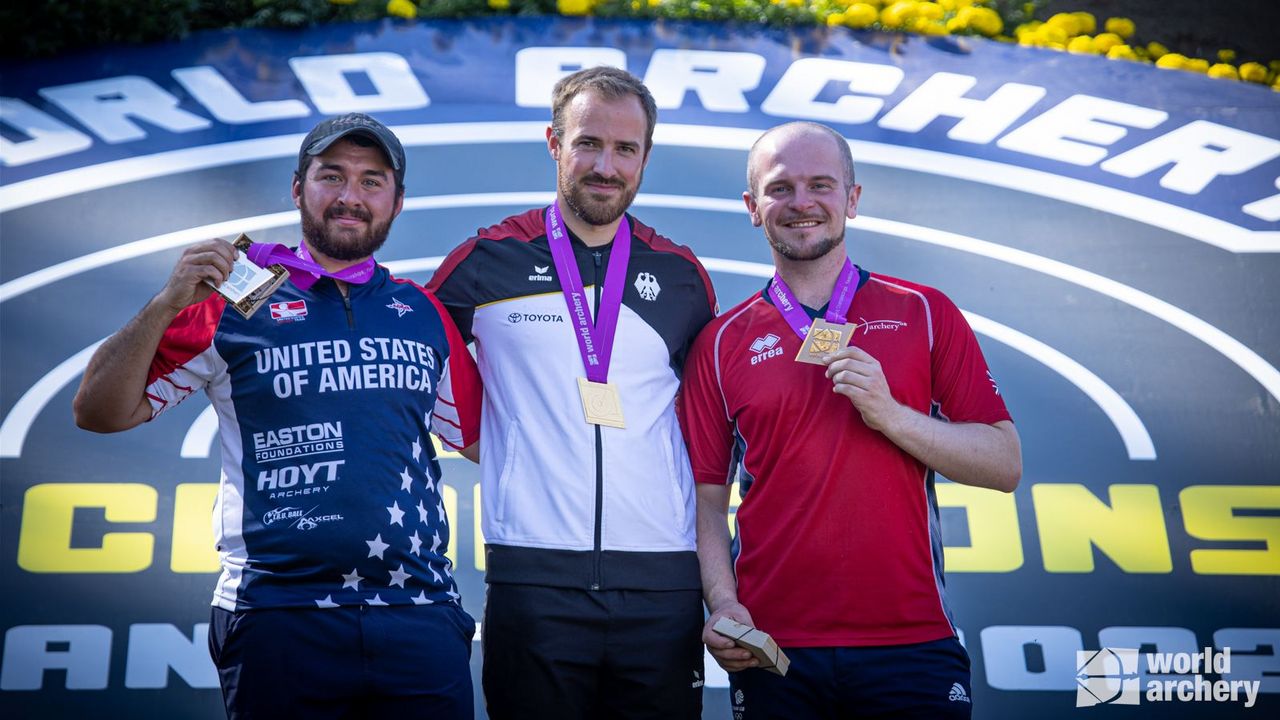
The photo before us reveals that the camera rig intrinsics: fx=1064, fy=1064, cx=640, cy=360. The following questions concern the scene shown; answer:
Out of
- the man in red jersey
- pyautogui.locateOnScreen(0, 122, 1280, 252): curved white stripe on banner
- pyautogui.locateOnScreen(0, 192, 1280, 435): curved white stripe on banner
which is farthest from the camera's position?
pyautogui.locateOnScreen(0, 122, 1280, 252): curved white stripe on banner

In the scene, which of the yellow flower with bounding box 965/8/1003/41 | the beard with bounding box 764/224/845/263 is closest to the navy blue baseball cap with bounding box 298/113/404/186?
the beard with bounding box 764/224/845/263

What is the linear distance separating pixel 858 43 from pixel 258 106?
2.46m

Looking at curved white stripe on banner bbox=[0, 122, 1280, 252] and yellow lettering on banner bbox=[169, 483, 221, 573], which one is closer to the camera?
yellow lettering on banner bbox=[169, 483, 221, 573]

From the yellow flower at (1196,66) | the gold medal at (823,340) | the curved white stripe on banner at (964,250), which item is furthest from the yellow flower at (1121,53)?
the gold medal at (823,340)

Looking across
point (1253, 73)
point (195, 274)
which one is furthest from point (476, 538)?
point (1253, 73)

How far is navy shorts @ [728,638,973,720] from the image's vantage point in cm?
213

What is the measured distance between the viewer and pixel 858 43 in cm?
448

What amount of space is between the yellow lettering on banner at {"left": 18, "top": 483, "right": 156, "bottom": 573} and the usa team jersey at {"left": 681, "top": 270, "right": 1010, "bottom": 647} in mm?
2132

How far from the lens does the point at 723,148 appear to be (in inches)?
165

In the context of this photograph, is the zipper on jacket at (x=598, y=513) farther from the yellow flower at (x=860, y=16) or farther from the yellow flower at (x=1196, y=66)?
the yellow flower at (x=1196, y=66)

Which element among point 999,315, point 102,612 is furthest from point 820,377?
point 102,612

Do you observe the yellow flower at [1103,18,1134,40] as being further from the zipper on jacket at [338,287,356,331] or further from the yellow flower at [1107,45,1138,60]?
the zipper on jacket at [338,287,356,331]

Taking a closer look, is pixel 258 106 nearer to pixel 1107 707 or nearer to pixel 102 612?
pixel 102 612

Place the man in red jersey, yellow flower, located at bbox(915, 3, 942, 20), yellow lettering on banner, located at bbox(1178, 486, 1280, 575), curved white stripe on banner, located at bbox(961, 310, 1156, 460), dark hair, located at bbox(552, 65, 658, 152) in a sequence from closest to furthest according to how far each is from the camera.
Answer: the man in red jersey
dark hair, located at bbox(552, 65, 658, 152)
yellow lettering on banner, located at bbox(1178, 486, 1280, 575)
curved white stripe on banner, located at bbox(961, 310, 1156, 460)
yellow flower, located at bbox(915, 3, 942, 20)
